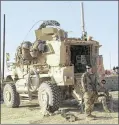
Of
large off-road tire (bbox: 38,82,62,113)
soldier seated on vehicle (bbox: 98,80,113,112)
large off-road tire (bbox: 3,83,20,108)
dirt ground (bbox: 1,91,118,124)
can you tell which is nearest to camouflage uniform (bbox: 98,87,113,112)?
soldier seated on vehicle (bbox: 98,80,113,112)

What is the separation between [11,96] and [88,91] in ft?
19.0

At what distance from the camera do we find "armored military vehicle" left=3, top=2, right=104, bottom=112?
13.9m

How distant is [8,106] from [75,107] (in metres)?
3.18

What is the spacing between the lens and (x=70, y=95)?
14648 millimetres

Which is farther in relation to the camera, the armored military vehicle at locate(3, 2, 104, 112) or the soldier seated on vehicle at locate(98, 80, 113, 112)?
the armored military vehicle at locate(3, 2, 104, 112)

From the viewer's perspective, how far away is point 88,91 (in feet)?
39.8

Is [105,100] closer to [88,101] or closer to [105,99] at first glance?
[105,99]

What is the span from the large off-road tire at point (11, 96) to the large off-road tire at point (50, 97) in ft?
9.58

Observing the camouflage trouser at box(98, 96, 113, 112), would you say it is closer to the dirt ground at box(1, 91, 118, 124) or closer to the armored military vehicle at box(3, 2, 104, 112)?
the dirt ground at box(1, 91, 118, 124)

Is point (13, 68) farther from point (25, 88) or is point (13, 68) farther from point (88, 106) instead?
point (88, 106)

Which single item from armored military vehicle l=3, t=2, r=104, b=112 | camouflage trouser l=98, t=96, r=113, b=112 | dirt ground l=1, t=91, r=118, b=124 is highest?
armored military vehicle l=3, t=2, r=104, b=112

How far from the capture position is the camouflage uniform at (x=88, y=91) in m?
12.1

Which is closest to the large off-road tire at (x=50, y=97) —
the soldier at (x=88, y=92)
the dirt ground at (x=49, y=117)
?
the dirt ground at (x=49, y=117)

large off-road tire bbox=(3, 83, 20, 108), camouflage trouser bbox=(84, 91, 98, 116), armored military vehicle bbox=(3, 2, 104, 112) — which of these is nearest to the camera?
camouflage trouser bbox=(84, 91, 98, 116)
